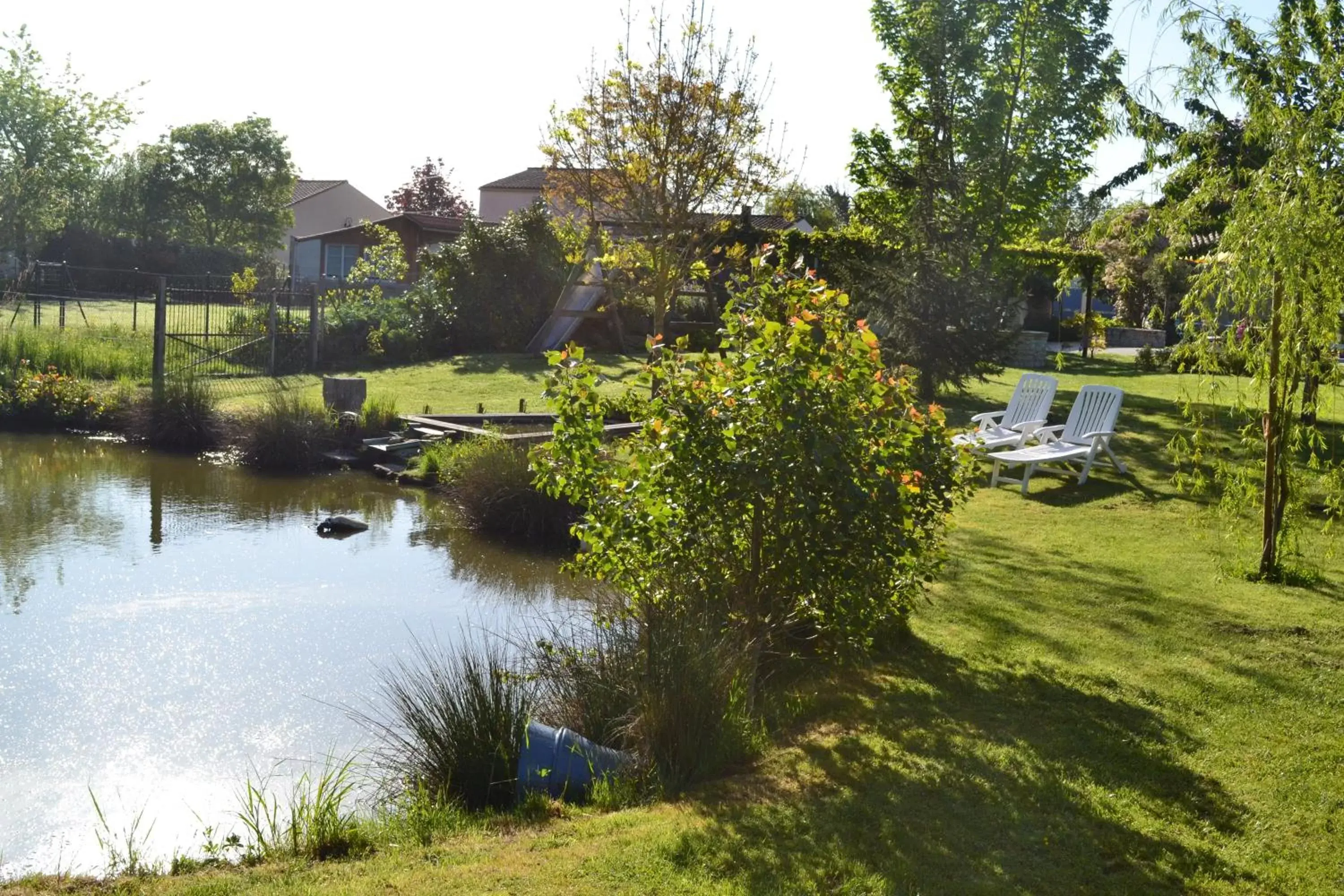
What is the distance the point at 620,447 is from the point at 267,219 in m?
65.8

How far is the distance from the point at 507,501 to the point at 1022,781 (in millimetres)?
8318

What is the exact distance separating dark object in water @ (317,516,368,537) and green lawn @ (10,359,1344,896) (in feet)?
22.2

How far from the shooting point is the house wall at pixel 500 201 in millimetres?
64188

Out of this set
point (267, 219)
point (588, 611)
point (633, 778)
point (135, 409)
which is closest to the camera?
point (633, 778)

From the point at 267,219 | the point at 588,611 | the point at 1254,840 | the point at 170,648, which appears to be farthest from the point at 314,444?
Answer: the point at 267,219

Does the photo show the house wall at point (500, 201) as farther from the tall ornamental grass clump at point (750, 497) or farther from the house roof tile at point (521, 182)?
the tall ornamental grass clump at point (750, 497)

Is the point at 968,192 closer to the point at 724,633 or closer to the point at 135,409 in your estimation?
the point at 135,409

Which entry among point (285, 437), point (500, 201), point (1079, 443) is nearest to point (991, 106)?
point (1079, 443)

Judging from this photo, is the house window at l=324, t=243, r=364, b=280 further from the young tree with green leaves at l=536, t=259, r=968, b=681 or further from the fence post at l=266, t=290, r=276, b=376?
the young tree with green leaves at l=536, t=259, r=968, b=681

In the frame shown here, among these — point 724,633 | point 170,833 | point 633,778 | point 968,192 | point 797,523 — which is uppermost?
point 968,192

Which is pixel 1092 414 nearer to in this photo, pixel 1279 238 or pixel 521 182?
pixel 1279 238

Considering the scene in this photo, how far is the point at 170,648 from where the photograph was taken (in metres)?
9.06

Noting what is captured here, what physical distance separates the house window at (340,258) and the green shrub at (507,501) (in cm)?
4495

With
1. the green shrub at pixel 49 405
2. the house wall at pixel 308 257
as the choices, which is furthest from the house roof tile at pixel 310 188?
the green shrub at pixel 49 405
